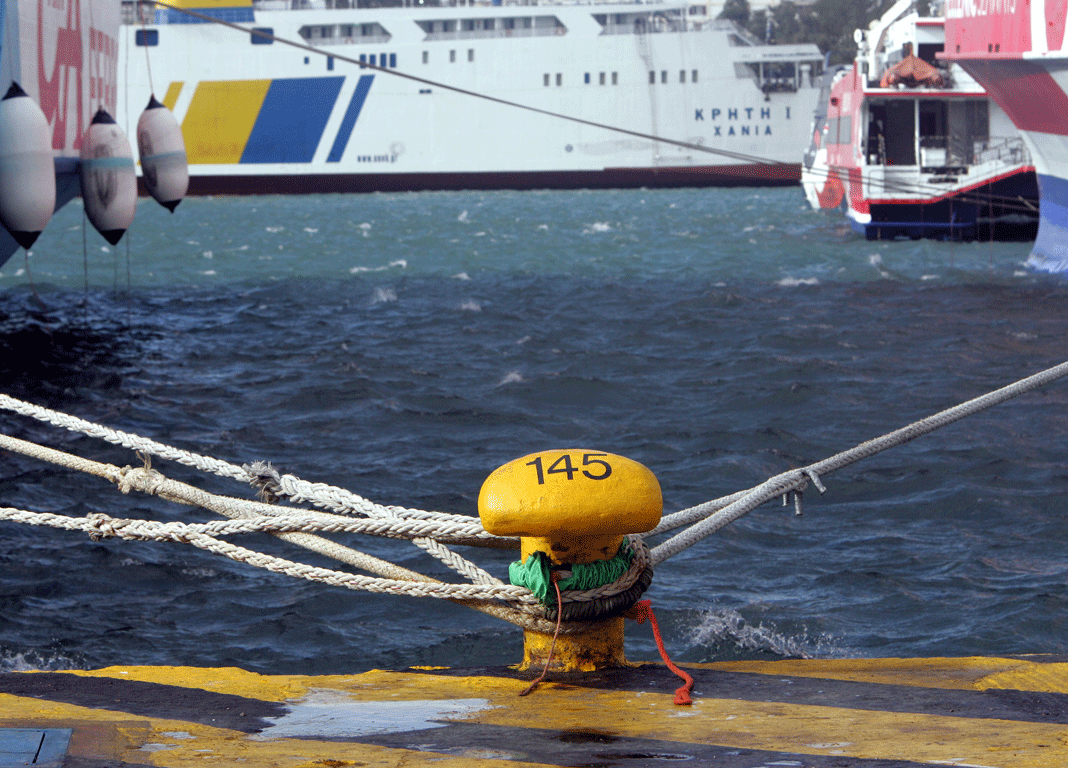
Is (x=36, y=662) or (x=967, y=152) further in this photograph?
(x=967, y=152)

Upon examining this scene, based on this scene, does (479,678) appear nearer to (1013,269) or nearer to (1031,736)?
(1031,736)

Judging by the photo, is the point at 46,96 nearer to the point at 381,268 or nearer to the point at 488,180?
the point at 381,268

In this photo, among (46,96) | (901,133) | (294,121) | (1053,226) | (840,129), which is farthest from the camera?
(294,121)

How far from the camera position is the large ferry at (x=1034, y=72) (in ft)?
54.6

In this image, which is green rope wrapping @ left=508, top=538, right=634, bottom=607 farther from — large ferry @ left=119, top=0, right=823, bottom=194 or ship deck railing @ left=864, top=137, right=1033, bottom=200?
large ferry @ left=119, top=0, right=823, bottom=194

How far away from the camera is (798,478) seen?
4266 mm

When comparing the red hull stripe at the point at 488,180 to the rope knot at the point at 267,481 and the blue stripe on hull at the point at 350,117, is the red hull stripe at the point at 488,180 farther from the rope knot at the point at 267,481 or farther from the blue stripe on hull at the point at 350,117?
the rope knot at the point at 267,481

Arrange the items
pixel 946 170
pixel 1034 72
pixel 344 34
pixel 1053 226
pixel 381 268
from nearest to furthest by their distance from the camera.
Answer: pixel 1034 72, pixel 1053 226, pixel 381 268, pixel 946 170, pixel 344 34

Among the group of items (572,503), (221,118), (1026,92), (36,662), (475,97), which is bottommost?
(36,662)

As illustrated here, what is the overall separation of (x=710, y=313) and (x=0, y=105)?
10.5m

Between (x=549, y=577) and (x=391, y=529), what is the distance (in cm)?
59

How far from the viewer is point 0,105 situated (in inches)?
481

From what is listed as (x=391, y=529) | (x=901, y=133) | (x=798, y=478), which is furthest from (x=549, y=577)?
(x=901, y=133)

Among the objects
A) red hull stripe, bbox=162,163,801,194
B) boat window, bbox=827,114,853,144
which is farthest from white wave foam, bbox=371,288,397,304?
red hull stripe, bbox=162,163,801,194
